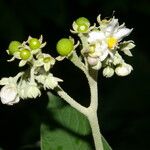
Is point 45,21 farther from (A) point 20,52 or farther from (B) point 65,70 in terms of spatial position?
(A) point 20,52

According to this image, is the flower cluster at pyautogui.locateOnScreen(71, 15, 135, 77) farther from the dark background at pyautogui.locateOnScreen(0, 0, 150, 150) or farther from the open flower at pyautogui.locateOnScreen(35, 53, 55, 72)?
the dark background at pyautogui.locateOnScreen(0, 0, 150, 150)

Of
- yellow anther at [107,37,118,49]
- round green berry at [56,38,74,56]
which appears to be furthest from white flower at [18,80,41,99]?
yellow anther at [107,37,118,49]

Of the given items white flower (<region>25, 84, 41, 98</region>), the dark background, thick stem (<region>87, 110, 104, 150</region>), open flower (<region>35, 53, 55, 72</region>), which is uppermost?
the dark background

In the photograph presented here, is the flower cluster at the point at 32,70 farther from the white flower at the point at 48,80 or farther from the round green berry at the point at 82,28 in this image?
the round green berry at the point at 82,28

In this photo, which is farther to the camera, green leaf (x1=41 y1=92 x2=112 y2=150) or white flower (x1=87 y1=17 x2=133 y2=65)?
green leaf (x1=41 y1=92 x2=112 y2=150)

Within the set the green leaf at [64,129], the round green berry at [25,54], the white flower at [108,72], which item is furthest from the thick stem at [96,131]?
the round green berry at [25,54]

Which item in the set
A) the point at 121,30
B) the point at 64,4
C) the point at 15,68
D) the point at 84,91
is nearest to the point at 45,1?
the point at 64,4

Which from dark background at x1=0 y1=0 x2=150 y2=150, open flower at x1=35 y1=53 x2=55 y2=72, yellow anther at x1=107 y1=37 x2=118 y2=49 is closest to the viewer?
open flower at x1=35 y1=53 x2=55 y2=72

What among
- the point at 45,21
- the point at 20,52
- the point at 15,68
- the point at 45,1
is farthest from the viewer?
the point at 45,21
